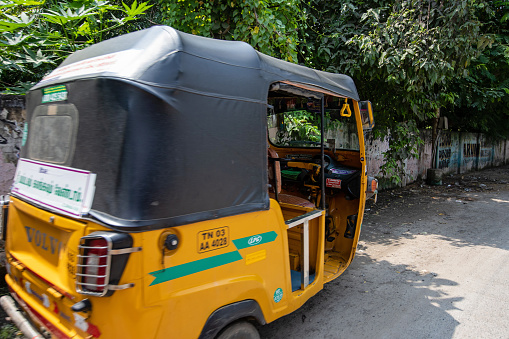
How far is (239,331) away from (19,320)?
1.39 metres

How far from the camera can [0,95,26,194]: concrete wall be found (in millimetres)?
3670

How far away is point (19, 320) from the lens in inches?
84.4

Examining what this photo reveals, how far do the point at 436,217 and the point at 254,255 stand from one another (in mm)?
6422

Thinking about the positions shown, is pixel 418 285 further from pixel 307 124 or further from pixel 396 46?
pixel 396 46

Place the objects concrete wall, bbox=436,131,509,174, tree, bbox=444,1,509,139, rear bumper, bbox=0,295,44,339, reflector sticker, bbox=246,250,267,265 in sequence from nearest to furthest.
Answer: rear bumper, bbox=0,295,44,339
reflector sticker, bbox=246,250,267,265
tree, bbox=444,1,509,139
concrete wall, bbox=436,131,509,174

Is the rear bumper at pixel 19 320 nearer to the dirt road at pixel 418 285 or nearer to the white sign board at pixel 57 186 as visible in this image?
the white sign board at pixel 57 186

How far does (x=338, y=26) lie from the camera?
684cm

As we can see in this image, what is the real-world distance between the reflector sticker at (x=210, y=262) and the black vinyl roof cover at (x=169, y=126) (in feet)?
0.71

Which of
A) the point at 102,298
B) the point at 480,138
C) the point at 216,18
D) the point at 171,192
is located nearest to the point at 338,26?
the point at 216,18

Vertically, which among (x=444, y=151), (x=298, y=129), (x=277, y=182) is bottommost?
(x=444, y=151)

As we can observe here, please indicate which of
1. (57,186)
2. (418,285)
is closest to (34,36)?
(57,186)

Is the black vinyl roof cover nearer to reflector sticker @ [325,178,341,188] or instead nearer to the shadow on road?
the shadow on road

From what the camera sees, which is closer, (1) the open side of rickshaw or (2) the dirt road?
(1) the open side of rickshaw

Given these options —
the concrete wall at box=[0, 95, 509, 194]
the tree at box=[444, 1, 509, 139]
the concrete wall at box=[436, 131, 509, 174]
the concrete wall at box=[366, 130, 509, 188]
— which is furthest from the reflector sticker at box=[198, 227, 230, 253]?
the concrete wall at box=[436, 131, 509, 174]
